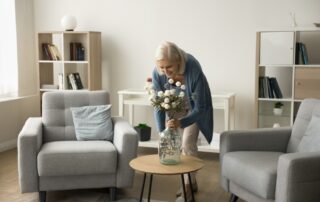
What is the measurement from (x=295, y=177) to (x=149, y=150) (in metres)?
2.64

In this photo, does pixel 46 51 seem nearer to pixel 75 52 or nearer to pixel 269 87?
pixel 75 52

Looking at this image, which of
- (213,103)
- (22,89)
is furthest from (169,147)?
(22,89)

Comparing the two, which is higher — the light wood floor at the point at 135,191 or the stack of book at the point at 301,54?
the stack of book at the point at 301,54

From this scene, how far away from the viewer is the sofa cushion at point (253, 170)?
8.75 feet

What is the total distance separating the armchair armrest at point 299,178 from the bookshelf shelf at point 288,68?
1.65 meters

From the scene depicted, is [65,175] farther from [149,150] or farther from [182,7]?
[182,7]

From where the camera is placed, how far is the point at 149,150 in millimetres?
4965

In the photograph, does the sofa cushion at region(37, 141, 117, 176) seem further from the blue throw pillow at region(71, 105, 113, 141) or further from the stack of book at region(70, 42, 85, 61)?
the stack of book at region(70, 42, 85, 61)

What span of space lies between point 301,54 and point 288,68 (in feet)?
1.15

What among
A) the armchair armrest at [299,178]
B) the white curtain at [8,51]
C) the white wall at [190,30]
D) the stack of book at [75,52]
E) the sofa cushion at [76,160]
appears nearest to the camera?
the armchair armrest at [299,178]

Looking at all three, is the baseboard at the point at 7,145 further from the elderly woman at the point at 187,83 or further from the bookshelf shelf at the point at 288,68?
the bookshelf shelf at the point at 288,68

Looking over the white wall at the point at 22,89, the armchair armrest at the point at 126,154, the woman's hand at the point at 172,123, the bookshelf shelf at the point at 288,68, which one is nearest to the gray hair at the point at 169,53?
the woman's hand at the point at 172,123

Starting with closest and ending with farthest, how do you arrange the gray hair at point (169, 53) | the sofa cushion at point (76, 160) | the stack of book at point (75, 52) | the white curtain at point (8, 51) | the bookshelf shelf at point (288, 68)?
1. the gray hair at point (169, 53)
2. the sofa cushion at point (76, 160)
3. the bookshelf shelf at point (288, 68)
4. the white curtain at point (8, 51)
5. the stack of book at point (75, 52)

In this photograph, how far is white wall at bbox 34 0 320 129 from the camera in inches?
180
